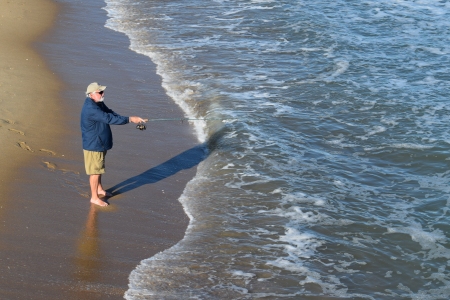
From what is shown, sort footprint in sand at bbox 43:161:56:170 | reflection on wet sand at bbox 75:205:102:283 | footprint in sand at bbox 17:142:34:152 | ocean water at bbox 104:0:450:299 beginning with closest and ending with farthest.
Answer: reflection on wet sand at bbox 75:205:102:283 < ocean water at bbox 104:0:450:299 < footprint in sand at bbox 43:161:56:170 < footprint in sand at bbox 17:142:34:152

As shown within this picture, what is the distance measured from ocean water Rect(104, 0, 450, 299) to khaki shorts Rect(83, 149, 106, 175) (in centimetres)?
122

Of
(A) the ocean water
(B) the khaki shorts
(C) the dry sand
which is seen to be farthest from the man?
(A) the ocean water

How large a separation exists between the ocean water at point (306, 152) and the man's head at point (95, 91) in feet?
5.81

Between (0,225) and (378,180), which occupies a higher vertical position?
(0,225)

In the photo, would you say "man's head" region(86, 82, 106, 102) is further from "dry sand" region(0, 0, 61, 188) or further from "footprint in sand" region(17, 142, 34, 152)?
"footprint in sand" region(17, 142, 34, 152)

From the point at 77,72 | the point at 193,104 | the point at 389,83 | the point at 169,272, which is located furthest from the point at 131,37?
the point at 169,272

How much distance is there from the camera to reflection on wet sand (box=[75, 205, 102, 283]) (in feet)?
21.6

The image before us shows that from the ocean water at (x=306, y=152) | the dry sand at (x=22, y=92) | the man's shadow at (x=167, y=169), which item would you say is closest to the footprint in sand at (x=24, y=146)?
the dry sand at (x=22, y=92)

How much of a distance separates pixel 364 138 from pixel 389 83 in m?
2.96

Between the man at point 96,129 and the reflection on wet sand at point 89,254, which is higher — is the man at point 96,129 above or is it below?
above

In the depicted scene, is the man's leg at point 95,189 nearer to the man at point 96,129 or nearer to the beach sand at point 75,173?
the man at point 96,129

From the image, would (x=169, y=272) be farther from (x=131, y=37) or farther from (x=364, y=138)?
(x=131, y=37)

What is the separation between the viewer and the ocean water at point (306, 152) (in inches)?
275

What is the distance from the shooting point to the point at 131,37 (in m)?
15.4
